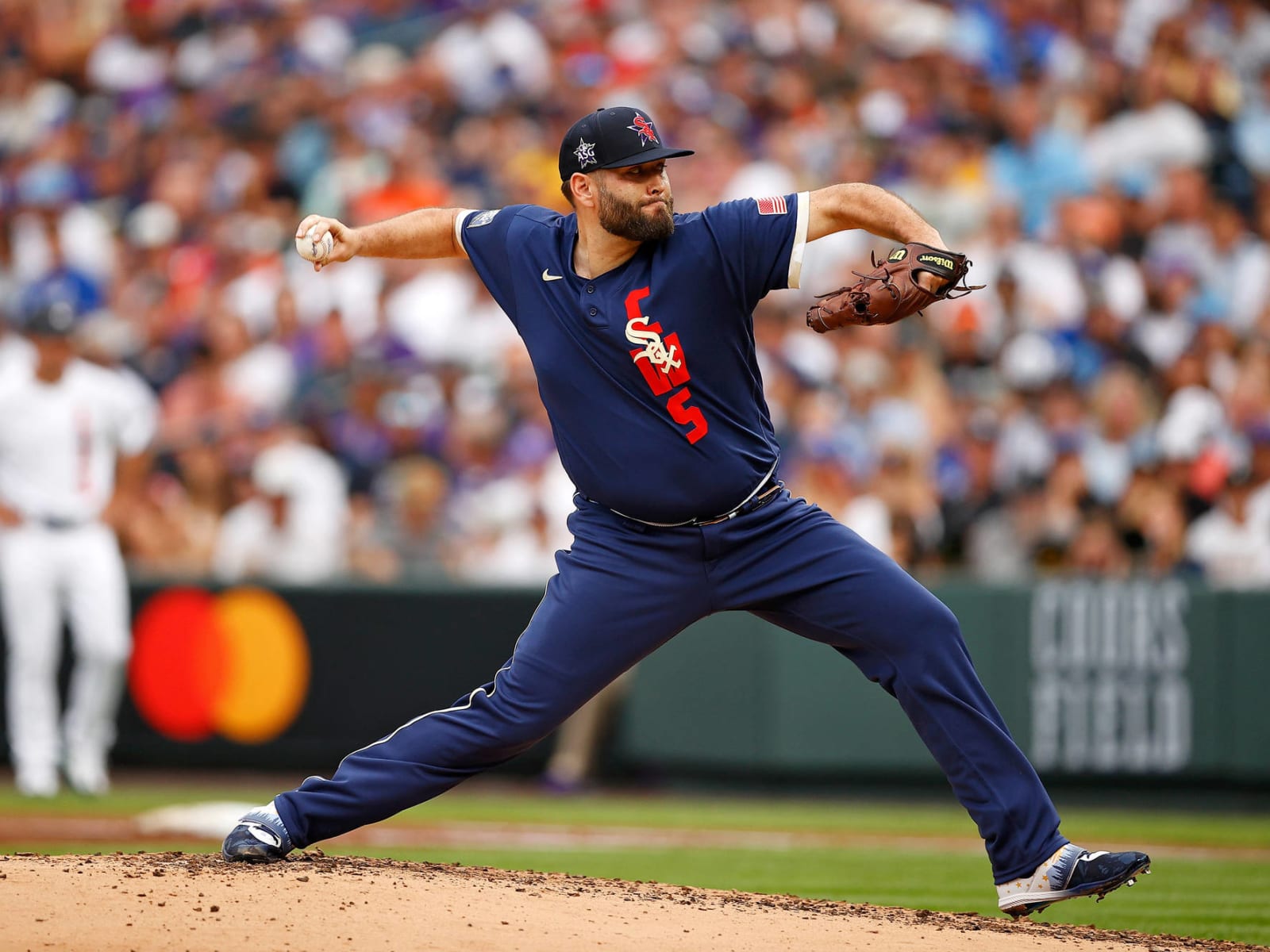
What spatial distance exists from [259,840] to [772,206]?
2.32 m

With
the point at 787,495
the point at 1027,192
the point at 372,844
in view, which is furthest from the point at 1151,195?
the point at 787,495

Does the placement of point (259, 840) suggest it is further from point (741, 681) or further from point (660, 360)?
point (741, 681)

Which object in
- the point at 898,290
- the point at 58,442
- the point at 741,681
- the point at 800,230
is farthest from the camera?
the point at 741,681

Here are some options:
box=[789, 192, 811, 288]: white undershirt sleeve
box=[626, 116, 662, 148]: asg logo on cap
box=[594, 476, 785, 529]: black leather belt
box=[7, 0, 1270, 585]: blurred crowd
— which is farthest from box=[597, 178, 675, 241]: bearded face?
box=[7, 0, 1270, 585]: blurred crowd

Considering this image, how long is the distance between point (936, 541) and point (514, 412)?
11.3 feet

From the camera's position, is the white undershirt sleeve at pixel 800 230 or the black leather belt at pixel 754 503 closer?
the white undershirt sleeve at pixel 800 230

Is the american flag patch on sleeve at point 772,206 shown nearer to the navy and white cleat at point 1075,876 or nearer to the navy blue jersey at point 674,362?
the navy blue jersey at point 674,362

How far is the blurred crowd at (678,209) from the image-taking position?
11.2 metres

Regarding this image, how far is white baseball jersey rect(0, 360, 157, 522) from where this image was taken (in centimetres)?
1016

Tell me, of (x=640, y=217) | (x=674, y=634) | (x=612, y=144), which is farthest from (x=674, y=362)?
(x=674, y=634)

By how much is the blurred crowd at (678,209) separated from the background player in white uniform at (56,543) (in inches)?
30.1

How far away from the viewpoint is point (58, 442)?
10.1 metres

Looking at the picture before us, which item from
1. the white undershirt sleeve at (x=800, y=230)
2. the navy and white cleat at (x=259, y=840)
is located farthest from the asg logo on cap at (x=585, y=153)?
the navy and white cleat at (x=259, y=840)

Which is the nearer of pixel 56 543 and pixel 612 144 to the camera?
pixel 612 144
